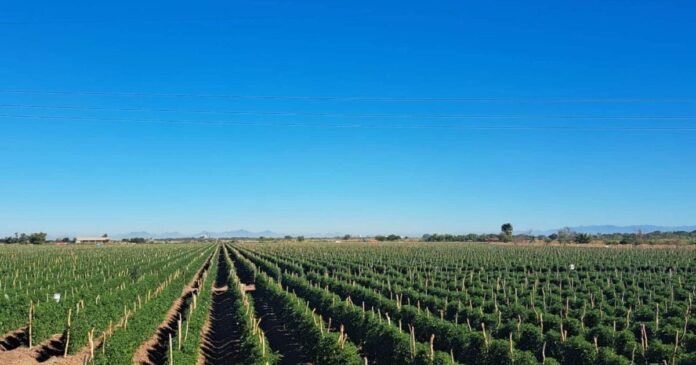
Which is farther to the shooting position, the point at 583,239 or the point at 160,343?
the point at 583,239

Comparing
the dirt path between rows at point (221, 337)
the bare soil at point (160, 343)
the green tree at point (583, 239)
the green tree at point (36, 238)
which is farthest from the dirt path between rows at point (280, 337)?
the green tree at point (36, 238)

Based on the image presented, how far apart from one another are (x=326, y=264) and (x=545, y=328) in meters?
30.0

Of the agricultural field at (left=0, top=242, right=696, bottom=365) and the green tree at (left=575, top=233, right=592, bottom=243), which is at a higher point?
the green tree at (left=575, top=233, right=592, bottom=243)

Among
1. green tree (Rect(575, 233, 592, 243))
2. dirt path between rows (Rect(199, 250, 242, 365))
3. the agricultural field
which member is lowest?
dirt path between rows (Rect(199, 250, 242, 365))

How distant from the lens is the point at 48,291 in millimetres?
23953

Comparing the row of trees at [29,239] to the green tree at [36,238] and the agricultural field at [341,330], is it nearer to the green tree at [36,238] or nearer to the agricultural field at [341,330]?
the green tree at [36,238]

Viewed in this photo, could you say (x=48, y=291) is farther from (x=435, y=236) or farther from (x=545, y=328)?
(x=435, y=236)

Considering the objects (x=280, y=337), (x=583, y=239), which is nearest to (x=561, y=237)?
(x=583, y=239)

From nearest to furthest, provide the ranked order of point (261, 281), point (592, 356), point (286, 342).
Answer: point (592, 356)
point (286, 342)
point (261, 281)

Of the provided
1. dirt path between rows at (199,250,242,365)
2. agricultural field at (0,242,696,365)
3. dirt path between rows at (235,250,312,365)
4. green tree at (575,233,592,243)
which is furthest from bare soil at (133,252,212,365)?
green tree at (575,233,592,243)

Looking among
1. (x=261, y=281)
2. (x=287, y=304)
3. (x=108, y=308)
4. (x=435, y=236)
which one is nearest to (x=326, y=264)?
(x=261, y=281)

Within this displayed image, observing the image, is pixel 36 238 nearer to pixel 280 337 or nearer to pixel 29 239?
pixel 29 239

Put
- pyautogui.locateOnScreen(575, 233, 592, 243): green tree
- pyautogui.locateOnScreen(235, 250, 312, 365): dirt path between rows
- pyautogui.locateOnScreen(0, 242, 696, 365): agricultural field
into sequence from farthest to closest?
1. pyautogui.locateOnScreen(575, 233, 592, 243): green tree
2. pyautogui.locateOnScreen(235, 250, 312, 365): dirt path between rows
3. pyautogui.locateOnScreen(0, 242, 696, 365): agricultural field

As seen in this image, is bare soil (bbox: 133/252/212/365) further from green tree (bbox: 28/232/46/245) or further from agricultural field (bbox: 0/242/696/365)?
green tree (bbox: 28/232/46/245)
